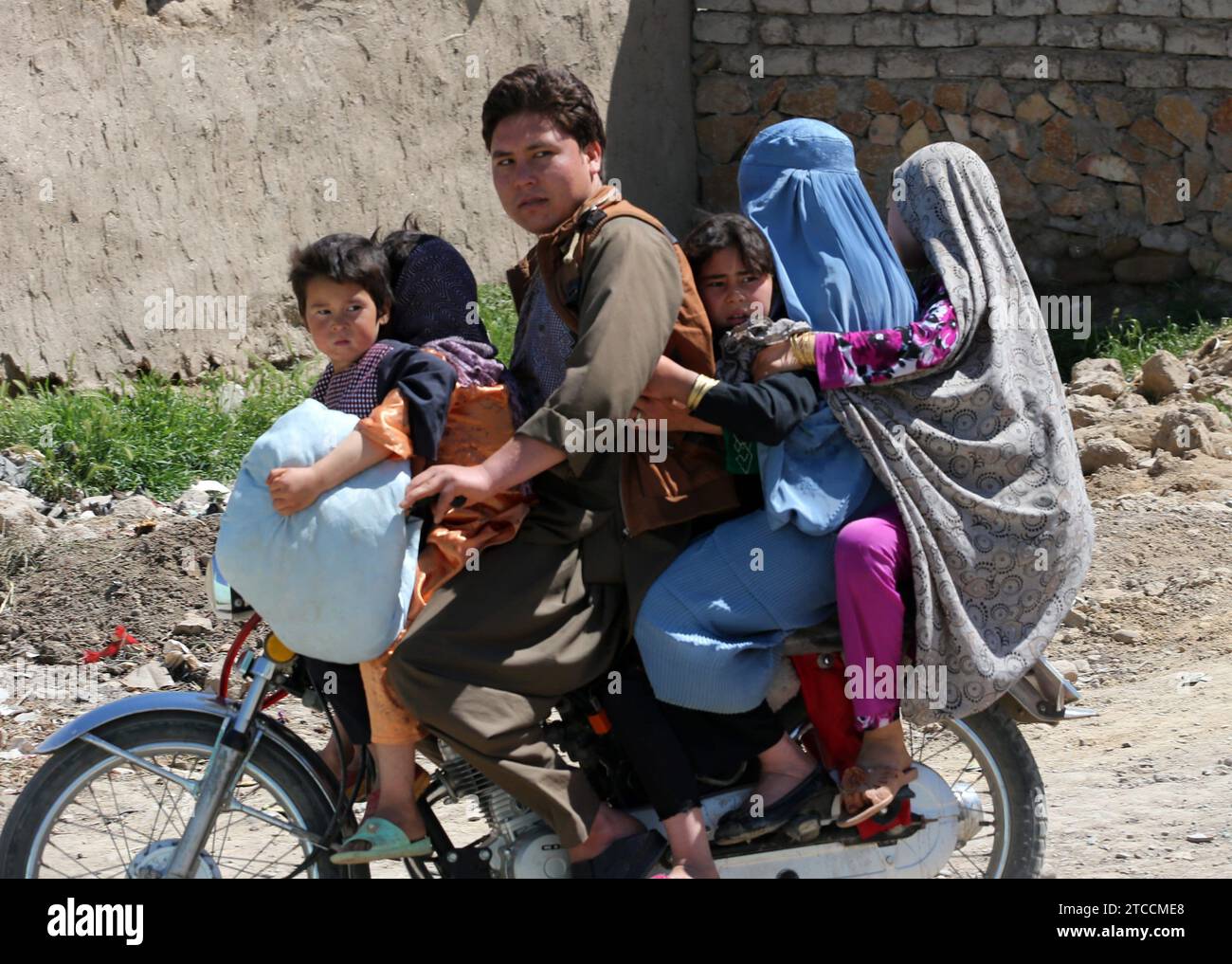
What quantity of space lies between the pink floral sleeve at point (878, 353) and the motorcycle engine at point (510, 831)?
994mm

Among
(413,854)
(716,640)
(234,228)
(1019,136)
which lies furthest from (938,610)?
(1019,136)

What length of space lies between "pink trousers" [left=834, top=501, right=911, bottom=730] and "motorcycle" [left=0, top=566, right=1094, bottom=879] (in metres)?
0.10

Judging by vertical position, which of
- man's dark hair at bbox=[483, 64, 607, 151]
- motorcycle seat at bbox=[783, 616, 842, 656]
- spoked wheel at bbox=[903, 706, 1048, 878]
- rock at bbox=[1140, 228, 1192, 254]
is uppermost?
man's dark hair at bbox=[483, 64, 607, 151]

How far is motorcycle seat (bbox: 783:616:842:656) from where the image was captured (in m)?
2.88

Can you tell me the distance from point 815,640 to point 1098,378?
5188 mm

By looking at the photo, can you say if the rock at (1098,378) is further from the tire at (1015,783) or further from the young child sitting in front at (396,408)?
the young child sitting in front at (396,408)

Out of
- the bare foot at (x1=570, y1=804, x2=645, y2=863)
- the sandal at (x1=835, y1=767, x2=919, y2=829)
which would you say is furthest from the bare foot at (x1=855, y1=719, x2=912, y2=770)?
the bare foot at (x1=570, y1=804, x2=645, y2=863)

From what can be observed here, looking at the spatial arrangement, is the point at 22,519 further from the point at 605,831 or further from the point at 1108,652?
the point at 1108,652

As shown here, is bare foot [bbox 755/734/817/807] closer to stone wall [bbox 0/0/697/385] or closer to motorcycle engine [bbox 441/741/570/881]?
motorcycle engine [bbox 441/741/570/881]

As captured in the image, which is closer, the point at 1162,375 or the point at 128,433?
the point at 128,433

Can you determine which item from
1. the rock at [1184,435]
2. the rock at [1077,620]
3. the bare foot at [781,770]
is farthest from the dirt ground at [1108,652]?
the bare foot at [781,770]

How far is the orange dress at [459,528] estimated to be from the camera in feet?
9.09

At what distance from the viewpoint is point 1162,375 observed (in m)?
7.33

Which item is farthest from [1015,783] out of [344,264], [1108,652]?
[1108,652]
